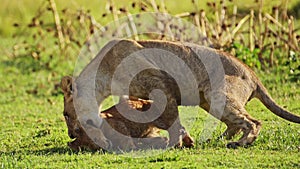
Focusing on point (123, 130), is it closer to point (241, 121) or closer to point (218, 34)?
point (241, 121)

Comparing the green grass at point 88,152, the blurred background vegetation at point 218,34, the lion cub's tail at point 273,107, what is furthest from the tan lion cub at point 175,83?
the blurred background vegetation at point 218,34

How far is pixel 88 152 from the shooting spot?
7.48 m

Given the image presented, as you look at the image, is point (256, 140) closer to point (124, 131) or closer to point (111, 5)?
point (124, 131)

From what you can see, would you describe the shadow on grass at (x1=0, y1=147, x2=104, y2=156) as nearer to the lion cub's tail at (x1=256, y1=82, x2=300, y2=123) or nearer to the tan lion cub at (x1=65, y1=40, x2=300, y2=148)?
the tan lion cub at (x1=65, y1=40, x2=300, y2=148)


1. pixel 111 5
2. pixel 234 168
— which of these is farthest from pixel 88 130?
pixel 111 5

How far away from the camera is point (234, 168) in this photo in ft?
21.5

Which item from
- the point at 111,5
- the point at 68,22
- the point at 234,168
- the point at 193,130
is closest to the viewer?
the point at 234,168

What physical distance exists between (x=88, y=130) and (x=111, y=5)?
Result: 17.3 ft

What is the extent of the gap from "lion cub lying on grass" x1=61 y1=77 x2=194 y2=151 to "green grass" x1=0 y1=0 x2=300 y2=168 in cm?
15

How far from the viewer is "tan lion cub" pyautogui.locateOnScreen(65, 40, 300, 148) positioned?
7.57m

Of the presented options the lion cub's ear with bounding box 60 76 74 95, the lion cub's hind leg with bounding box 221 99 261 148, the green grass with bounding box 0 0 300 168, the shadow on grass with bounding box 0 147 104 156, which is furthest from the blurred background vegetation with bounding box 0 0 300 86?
the shadow on grass with bounding box 0 147 104 156

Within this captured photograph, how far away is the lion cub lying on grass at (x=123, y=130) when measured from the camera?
7.59 metres

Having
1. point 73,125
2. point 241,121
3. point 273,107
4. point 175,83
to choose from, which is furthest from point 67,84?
point 273,107

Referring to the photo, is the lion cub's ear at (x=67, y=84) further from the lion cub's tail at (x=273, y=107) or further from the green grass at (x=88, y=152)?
the lion cub's tail at (x=273, y=107)
